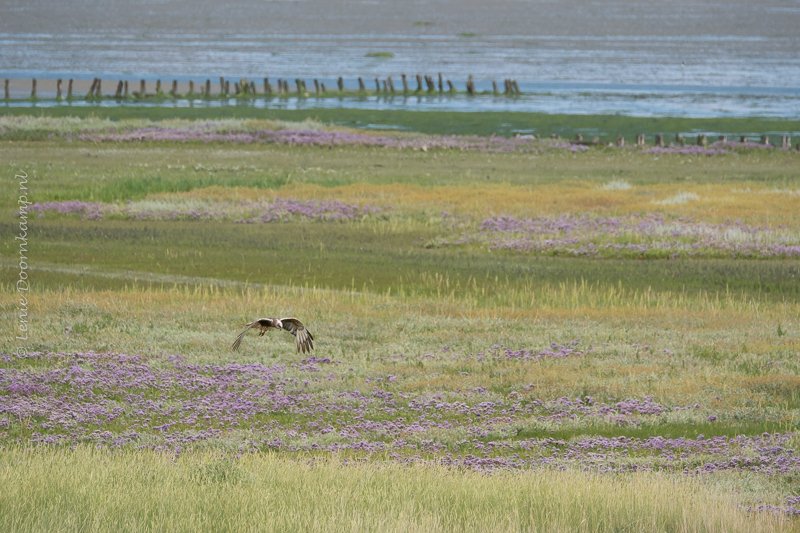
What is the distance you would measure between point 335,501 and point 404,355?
860 centimetres

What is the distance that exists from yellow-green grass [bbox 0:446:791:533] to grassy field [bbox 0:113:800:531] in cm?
4

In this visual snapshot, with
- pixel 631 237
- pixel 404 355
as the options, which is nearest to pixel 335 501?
pixel 404 355

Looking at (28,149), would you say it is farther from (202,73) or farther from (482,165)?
(202,73)

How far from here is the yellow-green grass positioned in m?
10.3

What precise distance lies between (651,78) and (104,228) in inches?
3305

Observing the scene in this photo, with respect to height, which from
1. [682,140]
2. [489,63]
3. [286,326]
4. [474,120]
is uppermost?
[286,326]

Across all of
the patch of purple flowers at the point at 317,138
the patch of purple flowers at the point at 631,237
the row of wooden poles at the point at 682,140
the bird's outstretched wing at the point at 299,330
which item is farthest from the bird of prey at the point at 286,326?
the row of wooden poles at the point at 682,140

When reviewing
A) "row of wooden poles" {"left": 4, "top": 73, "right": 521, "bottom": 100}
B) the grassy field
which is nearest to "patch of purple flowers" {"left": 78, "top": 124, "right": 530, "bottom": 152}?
the grassy field

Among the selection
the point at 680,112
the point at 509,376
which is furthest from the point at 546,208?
the point at 680,112

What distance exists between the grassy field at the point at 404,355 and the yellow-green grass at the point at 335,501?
4cm

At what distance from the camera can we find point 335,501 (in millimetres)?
10875

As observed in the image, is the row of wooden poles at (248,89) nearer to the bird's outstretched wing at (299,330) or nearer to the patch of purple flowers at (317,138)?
the patch of purple flowers at (317,138)

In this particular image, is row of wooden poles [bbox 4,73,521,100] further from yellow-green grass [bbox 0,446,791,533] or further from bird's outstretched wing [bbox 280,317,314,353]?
yellow-green grass [bbox 0,446,791,533]

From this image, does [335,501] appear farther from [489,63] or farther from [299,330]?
[489,63]
